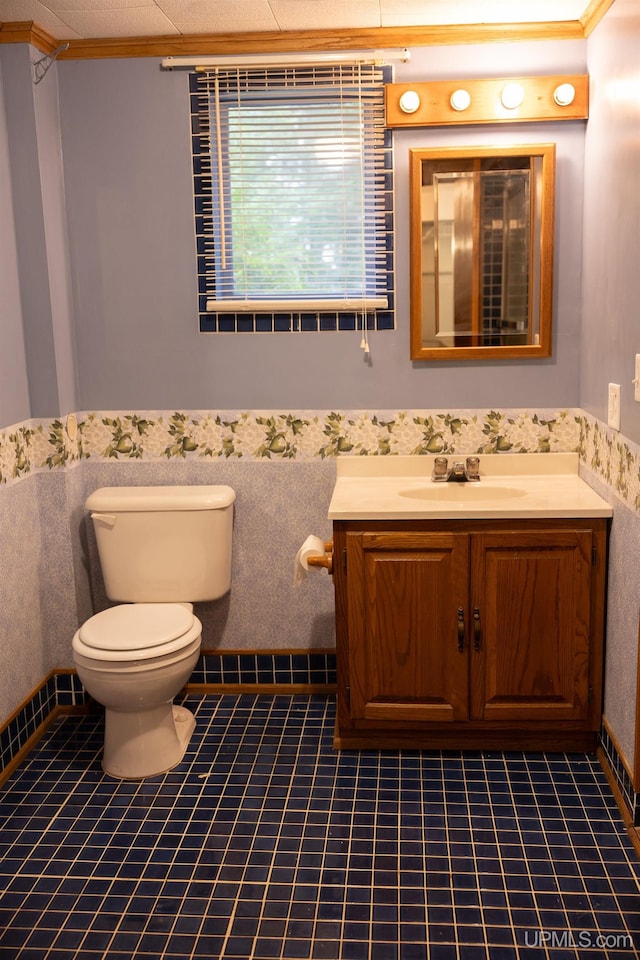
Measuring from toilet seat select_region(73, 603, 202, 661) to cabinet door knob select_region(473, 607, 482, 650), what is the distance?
86cm

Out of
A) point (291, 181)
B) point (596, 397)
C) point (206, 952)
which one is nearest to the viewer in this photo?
point (206, 952)

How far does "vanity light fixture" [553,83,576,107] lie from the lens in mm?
2945

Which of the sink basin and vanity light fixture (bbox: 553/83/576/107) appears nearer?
vanity light fixture (bbox: 553/83/576/107)

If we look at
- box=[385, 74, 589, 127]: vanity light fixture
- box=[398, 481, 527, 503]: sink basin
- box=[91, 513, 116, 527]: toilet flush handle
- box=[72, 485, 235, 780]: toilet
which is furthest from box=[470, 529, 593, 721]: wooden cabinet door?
box=[385, 74, 589, 127]: vanity light fixture

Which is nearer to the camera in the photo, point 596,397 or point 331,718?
point 596,397

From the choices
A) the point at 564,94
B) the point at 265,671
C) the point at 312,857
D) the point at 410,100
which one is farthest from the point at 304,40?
the point at 312,857

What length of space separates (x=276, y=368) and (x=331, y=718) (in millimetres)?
1239

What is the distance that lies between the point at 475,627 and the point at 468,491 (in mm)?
507

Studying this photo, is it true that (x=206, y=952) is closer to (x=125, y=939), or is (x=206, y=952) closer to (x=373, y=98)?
(x=125, y=939)

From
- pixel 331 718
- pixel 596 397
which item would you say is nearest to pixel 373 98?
pixel 596 397

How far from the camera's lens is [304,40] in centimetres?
300

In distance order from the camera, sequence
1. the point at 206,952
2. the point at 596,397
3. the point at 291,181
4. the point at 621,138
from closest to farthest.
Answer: the point at 206,952
the point at 621,138
the point at 596,397
the point at 291,181

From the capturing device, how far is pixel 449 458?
3227 mm

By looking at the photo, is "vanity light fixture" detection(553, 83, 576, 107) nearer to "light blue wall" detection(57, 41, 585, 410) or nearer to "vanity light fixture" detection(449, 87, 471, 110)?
"light blue wall" detection(57, 41, 585, 410)
